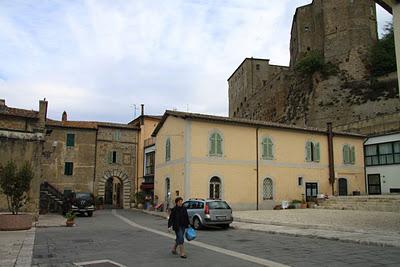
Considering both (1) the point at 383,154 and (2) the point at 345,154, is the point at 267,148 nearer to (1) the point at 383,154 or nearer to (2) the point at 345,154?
(2) the point at 345,154

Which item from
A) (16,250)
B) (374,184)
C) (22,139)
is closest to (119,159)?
(22,139)

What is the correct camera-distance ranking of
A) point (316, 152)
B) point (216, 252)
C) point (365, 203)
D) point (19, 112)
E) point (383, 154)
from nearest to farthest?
point (216, 252), point (19, 112), point (365, 203), point (316, 152), point (383, 154)

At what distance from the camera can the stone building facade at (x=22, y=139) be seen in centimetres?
1936

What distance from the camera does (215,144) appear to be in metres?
26.0

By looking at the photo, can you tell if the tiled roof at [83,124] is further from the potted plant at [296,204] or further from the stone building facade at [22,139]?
the potted plant at [296,204]

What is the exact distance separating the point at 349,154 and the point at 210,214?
19.9 m

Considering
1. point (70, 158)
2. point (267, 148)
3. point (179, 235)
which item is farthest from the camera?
point (70, 158)

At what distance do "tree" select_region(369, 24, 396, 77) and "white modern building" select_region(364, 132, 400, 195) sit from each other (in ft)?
59.9

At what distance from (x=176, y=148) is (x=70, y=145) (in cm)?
1362

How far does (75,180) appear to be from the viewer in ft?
117

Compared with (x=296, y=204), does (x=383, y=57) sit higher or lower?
higher

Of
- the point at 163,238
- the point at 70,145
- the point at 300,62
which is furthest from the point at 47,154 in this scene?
the point at 300,62

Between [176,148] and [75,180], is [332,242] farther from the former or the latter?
[75,180]

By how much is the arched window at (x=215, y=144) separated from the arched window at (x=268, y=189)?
4.32 meters
